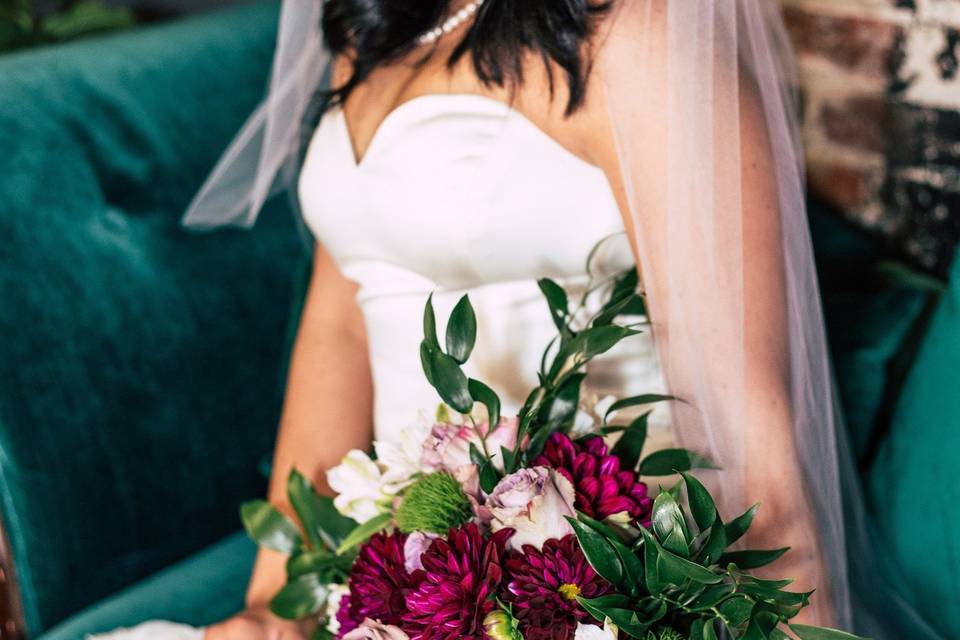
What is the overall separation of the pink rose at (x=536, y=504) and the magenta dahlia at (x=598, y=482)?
1cm

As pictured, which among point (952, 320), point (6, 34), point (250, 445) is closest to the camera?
point (952, 320)

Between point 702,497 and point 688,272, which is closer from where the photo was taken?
point 702,497

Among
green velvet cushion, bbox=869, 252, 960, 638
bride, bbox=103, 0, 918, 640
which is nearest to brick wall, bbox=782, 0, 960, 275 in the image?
bride, bbox=103, 0, 918, 640

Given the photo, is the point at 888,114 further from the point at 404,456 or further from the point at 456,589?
the point at 456,589

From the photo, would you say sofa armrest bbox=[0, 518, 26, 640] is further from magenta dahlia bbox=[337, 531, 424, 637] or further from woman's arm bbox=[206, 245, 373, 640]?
magenta dahlia bbox=[337, 531, 424, 637]

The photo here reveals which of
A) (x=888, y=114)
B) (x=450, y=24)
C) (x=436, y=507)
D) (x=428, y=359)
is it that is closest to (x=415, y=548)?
(x=436, y=507)

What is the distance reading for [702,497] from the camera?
63cm

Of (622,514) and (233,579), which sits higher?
(622,514)

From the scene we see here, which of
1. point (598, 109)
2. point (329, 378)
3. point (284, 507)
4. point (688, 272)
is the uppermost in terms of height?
point (598, 109)

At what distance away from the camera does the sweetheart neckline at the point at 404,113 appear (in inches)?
36.4

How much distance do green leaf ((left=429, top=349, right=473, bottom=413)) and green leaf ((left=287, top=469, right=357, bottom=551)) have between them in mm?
231

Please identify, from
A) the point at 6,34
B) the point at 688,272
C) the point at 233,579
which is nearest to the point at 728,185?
the point at 688,272

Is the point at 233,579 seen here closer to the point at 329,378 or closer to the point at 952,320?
the point at 329,378

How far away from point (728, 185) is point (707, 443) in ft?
0.72
